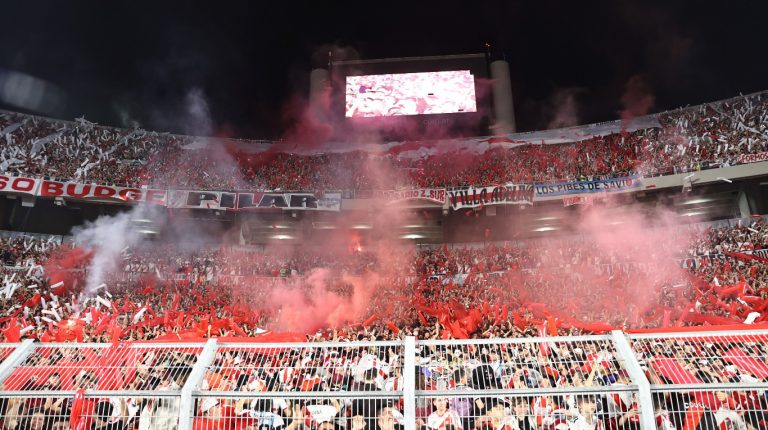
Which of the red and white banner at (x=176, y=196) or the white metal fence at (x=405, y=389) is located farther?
the red and white banner at (x=176, y=196)

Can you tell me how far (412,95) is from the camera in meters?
28.3

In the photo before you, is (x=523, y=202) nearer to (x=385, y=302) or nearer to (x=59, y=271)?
(x=385, y=302)

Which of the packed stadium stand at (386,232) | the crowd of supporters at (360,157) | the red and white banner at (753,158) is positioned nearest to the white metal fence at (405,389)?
the packed stadium stand at (386,232)

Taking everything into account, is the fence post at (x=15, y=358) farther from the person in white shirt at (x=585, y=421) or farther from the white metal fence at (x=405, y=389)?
the person in white shirt at (x=585, y=421)

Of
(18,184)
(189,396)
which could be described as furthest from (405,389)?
(18,184)

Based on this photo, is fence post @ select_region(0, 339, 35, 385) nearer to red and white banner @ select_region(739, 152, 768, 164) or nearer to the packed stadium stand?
the packed stadium stand

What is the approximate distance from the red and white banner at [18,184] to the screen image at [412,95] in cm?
1592

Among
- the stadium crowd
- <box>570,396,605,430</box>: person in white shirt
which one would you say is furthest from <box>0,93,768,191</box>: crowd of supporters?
<box>570,396,605,430</box>: person in white shirt

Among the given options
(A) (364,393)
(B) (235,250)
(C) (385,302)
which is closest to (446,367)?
(A) (364,393)

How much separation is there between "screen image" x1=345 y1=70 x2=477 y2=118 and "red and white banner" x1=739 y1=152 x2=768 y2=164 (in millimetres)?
13163

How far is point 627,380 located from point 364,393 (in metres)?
2.24

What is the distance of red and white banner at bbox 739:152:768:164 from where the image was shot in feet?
63.4

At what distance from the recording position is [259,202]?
22.2 m

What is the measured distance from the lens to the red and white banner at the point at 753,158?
19312 millimetres
